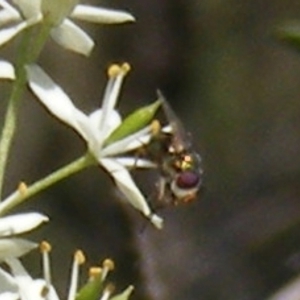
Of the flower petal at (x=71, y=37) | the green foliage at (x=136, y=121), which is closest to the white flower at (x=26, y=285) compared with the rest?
the green foliage at (x=136, y=121)

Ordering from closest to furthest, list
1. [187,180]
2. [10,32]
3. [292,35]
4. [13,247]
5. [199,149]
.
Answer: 1. [13,247]
2. [10,32]
3. [187,180]
4. [292,35]
5. [199,149]

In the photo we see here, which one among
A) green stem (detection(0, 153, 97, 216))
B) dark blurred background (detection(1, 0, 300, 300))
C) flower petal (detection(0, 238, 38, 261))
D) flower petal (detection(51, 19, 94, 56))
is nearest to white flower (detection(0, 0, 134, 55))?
flower petal (detection(51, 19, 94, 56))

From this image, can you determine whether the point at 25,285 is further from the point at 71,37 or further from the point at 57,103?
the point at 71,37

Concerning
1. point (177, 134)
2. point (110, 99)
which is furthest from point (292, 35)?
point (110, 99)

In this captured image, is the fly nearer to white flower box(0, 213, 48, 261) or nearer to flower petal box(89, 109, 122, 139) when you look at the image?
flower petal box(89, 109, 122, 139)

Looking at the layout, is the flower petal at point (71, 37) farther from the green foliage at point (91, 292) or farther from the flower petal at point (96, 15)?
the green foliage at point (91, 292)
